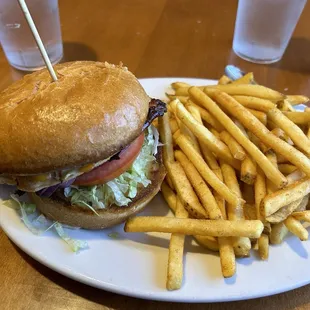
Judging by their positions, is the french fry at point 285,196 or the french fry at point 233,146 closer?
the french fry at point 285,196

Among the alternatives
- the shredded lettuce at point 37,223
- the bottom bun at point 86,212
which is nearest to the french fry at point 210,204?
the bottom bun at point 86,212

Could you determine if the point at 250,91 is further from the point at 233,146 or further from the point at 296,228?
the point at 296,228

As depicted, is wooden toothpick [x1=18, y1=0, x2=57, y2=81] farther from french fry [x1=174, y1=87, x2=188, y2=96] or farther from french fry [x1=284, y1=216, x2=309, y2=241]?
french fry [x1=284, y1=216, x2=309, y2=241]

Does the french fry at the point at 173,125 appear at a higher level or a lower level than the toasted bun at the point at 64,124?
lower

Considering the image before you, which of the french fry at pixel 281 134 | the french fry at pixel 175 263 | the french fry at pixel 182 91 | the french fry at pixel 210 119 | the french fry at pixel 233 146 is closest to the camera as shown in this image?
the french fry at pixel 175 263

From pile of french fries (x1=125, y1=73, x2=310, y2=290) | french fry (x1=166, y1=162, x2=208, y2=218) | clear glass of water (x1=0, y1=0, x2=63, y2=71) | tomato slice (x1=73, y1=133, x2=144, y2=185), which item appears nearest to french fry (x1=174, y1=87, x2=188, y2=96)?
pile of french fries (x1=125, y1=73, x2=310, y2=290)

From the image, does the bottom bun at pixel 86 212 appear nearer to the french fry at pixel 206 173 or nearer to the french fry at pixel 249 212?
the french fry at pixel 206 173

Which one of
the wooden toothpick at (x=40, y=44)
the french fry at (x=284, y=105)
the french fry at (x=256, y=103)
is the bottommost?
the french fry at (x=284, y=105)
